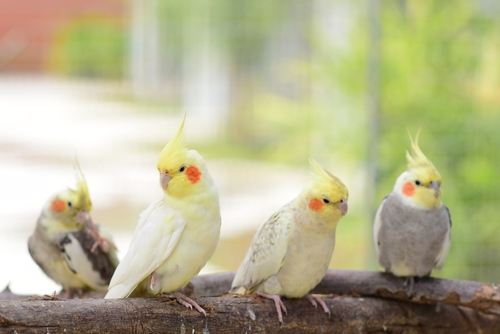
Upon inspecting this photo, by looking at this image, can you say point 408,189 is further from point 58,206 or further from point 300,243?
point 58,206

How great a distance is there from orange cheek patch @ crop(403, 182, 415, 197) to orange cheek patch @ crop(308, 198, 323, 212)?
622mm

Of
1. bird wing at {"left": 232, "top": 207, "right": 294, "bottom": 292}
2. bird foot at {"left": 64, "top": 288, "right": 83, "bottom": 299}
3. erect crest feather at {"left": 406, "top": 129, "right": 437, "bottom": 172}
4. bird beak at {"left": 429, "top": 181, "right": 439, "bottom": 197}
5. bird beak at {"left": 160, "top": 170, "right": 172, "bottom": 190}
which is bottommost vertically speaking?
bird foot at {"left": 64, "top": 288, "right": 83, "bottom": 299}

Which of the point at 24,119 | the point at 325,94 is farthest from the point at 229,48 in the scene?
the point at 24,119

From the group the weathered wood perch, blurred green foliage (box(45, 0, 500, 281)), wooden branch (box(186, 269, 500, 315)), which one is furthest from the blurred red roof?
wooden branch (box(186, 269, 500, 315))

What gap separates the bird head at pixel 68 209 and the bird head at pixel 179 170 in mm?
707

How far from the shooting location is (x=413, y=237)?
2709mm

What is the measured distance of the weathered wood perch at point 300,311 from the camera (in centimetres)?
202

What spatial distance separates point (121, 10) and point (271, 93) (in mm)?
1454

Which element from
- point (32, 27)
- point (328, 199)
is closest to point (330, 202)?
→ point (328, 199)

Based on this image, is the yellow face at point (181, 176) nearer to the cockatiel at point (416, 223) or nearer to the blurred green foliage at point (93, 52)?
the cockatiel at point (416, 223)

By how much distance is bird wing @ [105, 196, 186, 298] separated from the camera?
2.17 m

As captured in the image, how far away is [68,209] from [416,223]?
1.60 metres

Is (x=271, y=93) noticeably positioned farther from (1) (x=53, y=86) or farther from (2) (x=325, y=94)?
(1) (x=53, y=86)

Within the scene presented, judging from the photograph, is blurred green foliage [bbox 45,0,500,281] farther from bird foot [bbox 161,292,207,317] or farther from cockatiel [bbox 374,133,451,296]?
bird foot [bbox 161,292,207,317]
